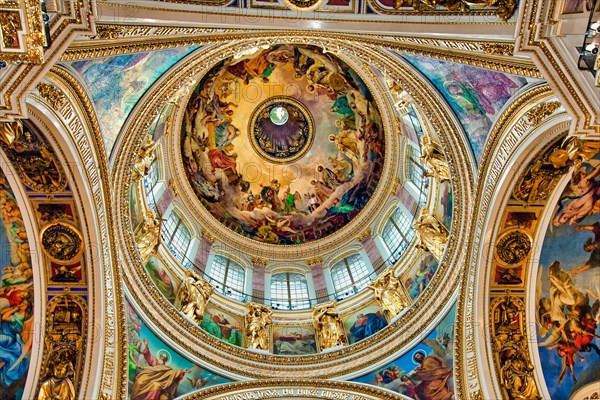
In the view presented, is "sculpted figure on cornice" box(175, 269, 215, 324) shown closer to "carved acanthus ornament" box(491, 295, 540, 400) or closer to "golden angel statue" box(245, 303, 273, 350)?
"golden angel statue" box(245, 303, 273, 350)

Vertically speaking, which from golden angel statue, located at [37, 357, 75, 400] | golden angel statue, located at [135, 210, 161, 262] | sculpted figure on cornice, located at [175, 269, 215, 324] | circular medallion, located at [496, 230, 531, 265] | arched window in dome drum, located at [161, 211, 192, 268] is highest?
arched window in dome drum, located at [161, 211, 192, 268]

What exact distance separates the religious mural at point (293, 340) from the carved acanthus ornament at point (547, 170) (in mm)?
10306

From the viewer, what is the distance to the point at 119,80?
47.8 ft

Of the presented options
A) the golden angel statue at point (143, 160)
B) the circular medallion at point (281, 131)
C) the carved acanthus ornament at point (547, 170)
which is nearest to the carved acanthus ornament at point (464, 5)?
the carved acanthus ornament at point (547, 170)

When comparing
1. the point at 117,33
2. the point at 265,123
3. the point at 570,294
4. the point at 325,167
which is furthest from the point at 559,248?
the point at 265,123

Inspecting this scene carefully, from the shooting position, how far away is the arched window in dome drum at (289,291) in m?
23.8

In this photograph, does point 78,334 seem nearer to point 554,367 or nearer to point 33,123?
point 33,123

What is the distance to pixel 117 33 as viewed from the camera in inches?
427

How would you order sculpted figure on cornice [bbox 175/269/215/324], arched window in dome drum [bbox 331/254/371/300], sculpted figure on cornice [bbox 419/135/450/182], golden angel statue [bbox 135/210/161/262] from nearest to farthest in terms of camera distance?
sculpted figure on cornice [bbox 419/135/450/182]
golden angel statue [bbox 135/210/161/262]
sculpted figure on cornice [bbox 175/269/215/324]
arched window in dome drum [bbox 331/254/371/300]

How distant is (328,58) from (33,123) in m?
16.0

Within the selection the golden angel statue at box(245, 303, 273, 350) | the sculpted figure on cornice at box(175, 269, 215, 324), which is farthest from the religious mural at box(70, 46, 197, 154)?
the golden angel statue at box(245, 303, 273, 350)

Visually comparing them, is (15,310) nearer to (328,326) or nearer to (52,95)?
(52,95)

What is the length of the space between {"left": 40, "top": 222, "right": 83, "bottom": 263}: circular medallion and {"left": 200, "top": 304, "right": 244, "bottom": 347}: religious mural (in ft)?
23.6

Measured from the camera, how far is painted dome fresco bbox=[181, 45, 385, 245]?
26.8 m
